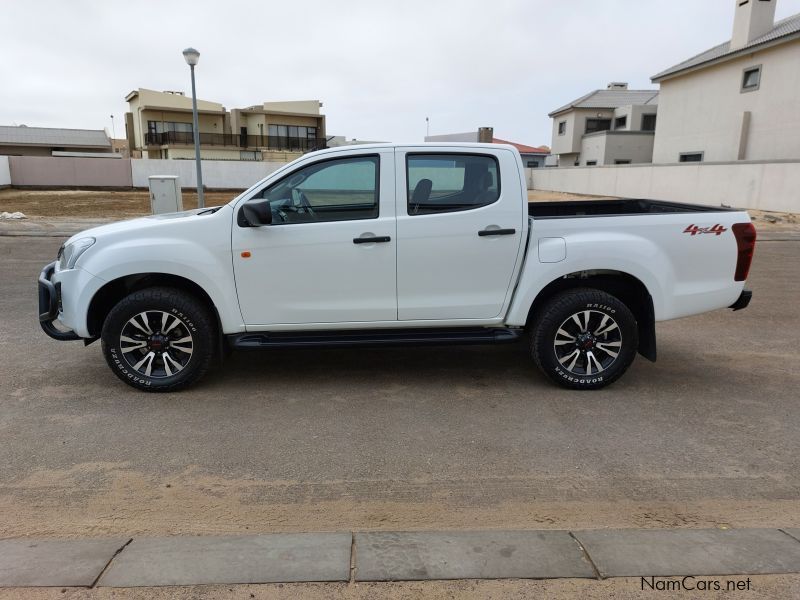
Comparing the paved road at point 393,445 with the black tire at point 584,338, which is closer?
the paved road at point 393,445

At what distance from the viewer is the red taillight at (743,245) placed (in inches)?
190

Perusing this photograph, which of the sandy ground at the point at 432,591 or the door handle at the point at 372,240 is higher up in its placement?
the door handle at the point at 372,240

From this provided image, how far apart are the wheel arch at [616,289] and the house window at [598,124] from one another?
4557 centimetres

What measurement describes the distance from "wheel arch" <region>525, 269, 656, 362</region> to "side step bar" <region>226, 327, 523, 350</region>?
375 millimetres

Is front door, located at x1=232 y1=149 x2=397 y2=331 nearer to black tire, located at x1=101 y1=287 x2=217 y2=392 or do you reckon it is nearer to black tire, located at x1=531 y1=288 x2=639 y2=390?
black tire, located at x1=101 y1=287 x2=217 y2=392

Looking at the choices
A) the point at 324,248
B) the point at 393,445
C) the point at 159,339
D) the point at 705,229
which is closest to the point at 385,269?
the point at 324,248

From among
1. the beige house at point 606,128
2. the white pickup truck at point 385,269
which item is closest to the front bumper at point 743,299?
the white pickup truck at point 385,269

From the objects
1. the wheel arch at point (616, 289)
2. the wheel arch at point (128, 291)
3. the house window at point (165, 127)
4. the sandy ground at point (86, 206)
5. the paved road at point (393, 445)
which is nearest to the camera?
the paved road at point (393, 445)

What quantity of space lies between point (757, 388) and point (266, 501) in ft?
13.8

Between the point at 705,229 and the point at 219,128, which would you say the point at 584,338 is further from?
the point at 219,128

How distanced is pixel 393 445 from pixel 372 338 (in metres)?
1.14

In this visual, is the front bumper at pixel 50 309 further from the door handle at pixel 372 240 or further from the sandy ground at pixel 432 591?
the sandy ground at pixel 432 591

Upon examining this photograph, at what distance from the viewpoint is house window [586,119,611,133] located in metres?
46.6

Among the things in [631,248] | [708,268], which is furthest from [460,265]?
[708,268]
